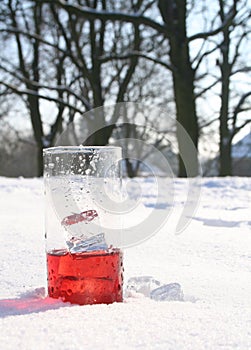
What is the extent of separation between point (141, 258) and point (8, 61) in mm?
12954

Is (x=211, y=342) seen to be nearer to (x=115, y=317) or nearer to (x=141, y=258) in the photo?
(x=115, y=317)

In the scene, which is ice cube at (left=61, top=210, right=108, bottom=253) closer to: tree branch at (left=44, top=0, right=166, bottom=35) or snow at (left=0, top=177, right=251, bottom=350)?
snow at (left=0, top=177, right=251, bottom=350)

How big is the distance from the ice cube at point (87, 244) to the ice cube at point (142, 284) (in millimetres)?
139

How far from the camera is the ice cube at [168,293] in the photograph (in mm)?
1004

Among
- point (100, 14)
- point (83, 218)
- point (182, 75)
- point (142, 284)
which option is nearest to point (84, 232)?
point (83, 218)

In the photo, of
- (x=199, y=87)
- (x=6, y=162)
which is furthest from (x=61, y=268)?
(x=6, y=162)

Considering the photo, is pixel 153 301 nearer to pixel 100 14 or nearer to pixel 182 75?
pixel 100 14

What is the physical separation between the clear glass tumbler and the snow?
0.06m

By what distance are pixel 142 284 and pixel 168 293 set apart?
93 millimetres

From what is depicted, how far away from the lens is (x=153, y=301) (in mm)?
961

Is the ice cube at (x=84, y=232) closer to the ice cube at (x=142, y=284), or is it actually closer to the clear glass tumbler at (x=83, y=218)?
the clear glass tumbler at (x=83, y=218)

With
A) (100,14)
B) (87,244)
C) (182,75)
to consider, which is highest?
(100,14)

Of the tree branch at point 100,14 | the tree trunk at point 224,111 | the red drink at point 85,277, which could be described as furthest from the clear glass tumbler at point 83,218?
the tree trunk at point 224,111

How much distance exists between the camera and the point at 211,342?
0.71 m
